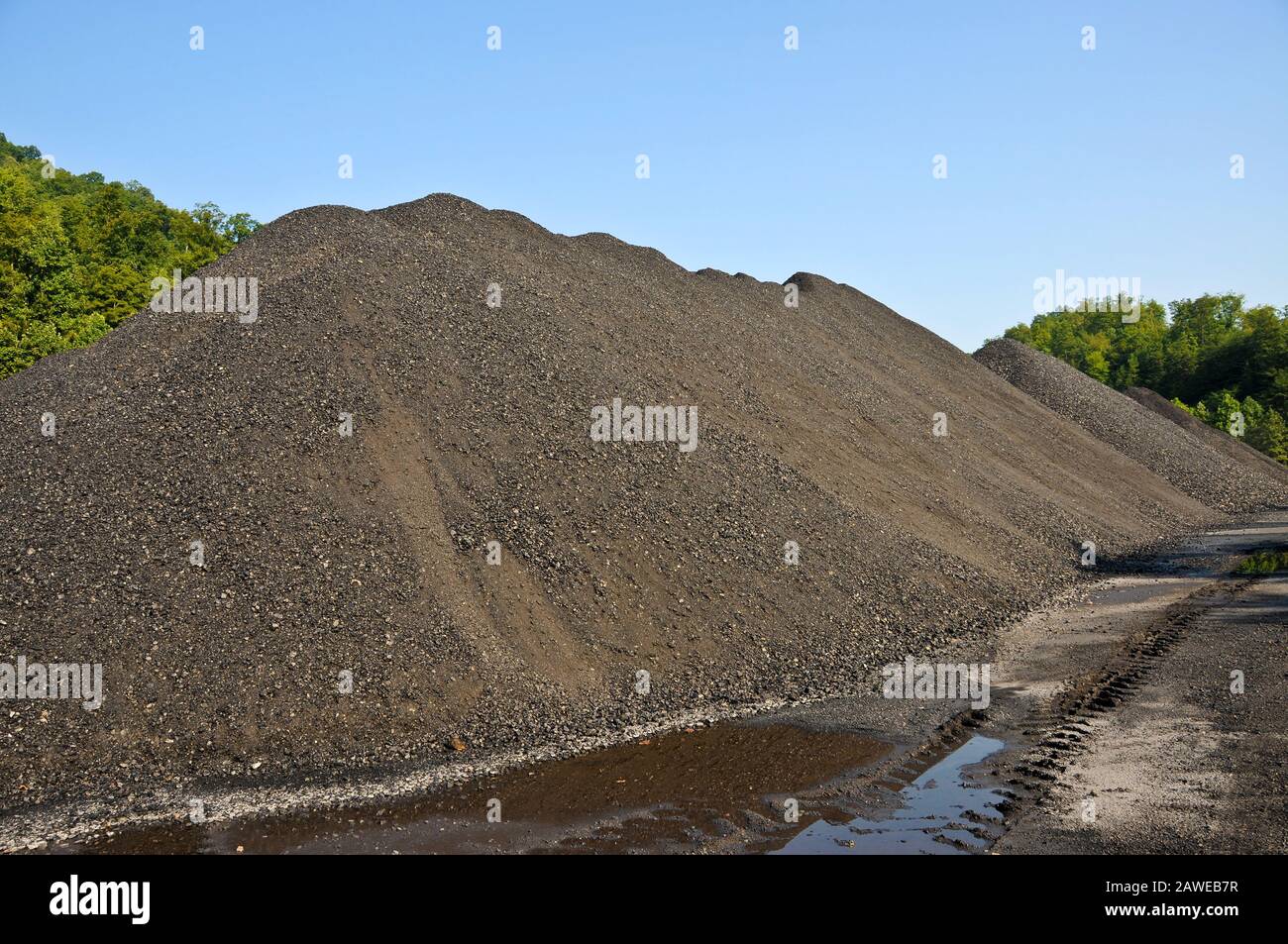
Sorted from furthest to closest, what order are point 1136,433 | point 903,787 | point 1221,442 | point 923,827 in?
point 1221,442 → point 1136,433 → point 903,787 → point 923,827

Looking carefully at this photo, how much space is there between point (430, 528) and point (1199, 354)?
302 feet

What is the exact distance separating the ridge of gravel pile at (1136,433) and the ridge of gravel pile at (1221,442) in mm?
2700

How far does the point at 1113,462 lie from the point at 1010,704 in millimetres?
28952

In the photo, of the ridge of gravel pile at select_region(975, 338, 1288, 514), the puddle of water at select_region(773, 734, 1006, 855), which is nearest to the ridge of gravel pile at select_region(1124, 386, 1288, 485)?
the ridge of gravel pile at select_region(975, 338, 1288, 514)

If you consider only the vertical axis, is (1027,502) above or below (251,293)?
below

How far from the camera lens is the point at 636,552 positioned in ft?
53.5

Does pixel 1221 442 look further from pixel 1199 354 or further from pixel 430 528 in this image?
pixel 430 528

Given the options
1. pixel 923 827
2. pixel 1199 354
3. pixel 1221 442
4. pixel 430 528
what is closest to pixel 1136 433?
pixel 1221 442

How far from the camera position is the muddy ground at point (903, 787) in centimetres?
923

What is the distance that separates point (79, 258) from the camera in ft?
163

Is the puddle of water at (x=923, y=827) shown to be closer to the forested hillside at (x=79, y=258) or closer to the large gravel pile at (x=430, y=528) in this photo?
the large gravel pile at (x=430, y=528)

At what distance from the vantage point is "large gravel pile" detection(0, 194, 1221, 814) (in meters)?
12.0
